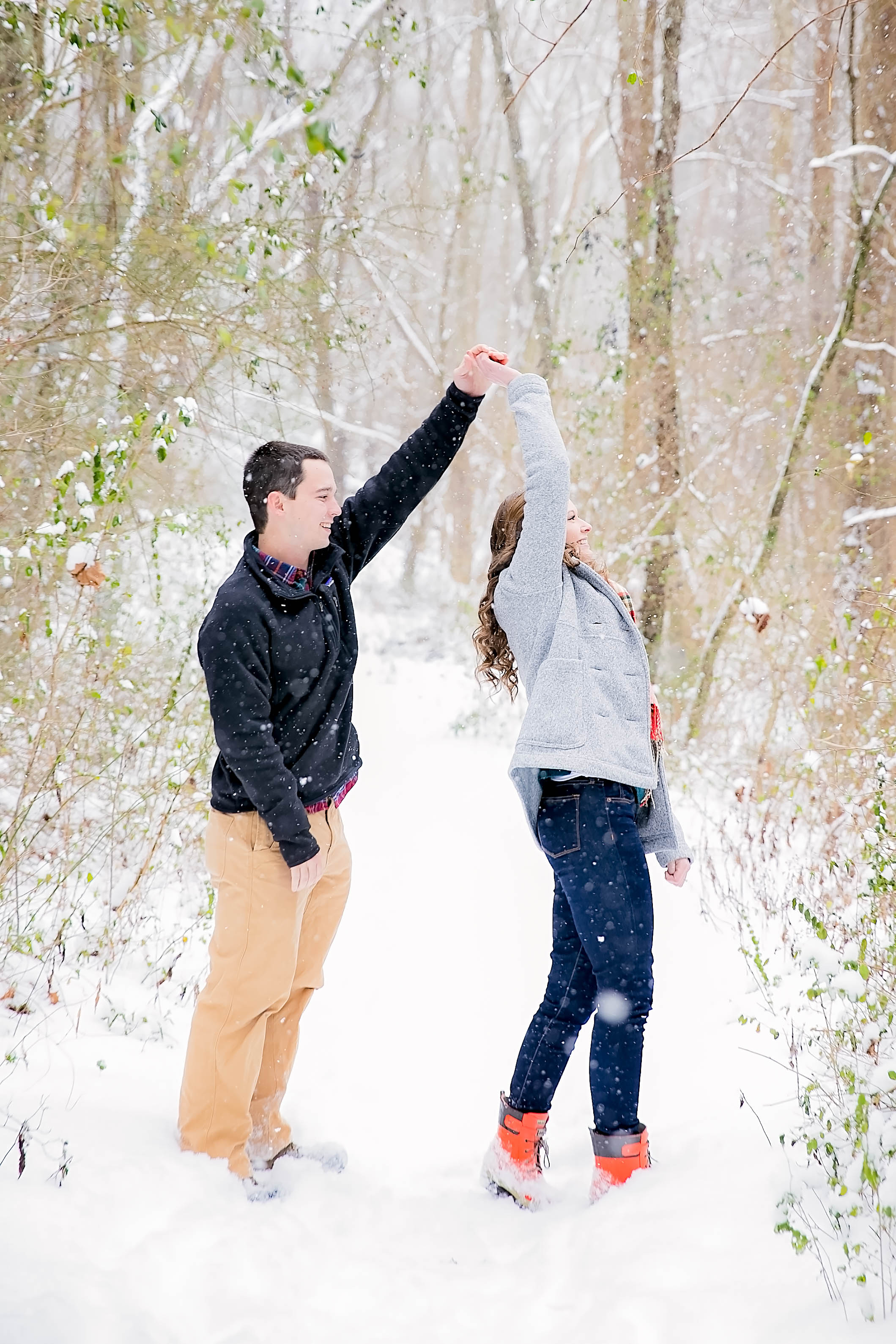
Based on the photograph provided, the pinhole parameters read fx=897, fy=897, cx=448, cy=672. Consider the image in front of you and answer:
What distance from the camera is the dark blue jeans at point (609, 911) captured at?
2113mm

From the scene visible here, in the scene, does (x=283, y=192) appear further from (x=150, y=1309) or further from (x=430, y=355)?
(x=430, y=355)

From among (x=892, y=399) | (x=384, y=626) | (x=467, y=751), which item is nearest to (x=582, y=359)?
(x=384, y=626)

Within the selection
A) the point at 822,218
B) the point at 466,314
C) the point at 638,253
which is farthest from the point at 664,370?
the point at 466,314

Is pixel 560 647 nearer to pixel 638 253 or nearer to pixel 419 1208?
pixel 419 1208

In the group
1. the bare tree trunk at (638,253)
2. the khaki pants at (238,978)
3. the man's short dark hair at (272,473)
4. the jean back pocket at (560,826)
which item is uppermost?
the bare tree trunk at (638,253)

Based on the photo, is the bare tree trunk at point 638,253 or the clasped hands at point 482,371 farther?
the bare tree trunk at point 638,253

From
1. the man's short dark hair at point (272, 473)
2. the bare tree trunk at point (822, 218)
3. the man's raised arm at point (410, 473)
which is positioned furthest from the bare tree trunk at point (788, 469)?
the man's short dark hair at point (272, 473)

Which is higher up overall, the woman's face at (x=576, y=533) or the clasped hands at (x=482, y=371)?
the clasped hands at (x=482, y=371)

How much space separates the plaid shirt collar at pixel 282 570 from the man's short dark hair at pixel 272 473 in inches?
2.9

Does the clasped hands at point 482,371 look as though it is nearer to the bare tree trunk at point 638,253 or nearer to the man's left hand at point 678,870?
the man's left hand at point 678,870

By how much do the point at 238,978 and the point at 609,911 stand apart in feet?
2.92

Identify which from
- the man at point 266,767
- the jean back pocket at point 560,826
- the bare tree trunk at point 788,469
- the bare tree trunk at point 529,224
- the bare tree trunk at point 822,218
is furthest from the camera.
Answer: the bare tree trunk at point 529,224

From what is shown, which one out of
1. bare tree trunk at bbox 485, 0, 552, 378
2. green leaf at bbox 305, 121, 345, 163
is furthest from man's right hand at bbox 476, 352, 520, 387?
bare tree trunk at bbox 485, 0, 552, 378

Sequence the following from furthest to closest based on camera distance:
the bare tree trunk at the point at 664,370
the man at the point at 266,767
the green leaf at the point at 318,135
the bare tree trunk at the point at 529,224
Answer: the bare tree trunk at the point at 529,224, the bare tree trunk at the point at 664,370, the man at the point at 266,767, the green leaf at the point at 318,135
